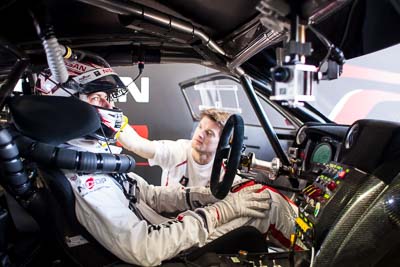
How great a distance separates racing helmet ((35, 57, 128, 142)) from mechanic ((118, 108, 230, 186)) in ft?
3.24

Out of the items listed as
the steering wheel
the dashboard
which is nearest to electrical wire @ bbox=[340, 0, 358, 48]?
the dashboard

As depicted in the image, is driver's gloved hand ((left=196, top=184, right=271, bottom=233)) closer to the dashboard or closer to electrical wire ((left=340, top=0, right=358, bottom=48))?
the dashboard

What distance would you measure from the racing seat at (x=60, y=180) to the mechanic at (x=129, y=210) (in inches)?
1.6

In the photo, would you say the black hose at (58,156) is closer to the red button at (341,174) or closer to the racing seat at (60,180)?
the racing seat at (60,180)

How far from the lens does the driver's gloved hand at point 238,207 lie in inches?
57.9

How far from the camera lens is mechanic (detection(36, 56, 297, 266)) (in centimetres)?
125

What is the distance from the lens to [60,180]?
1.26 meters

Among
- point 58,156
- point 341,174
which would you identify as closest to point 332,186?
point 341,174

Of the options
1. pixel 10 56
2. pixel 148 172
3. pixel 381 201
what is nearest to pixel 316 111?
pixel 381 201

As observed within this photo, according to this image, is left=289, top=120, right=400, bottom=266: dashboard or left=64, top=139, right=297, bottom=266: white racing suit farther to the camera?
left=64, top=139, right=297, bottom=266: white racing suit

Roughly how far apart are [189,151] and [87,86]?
1.26 m

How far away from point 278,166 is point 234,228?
→ 1.17ft


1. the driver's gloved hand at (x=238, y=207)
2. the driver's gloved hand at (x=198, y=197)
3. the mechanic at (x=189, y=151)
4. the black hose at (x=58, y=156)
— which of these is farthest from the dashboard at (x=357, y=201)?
the mechanic at (x=189, y=151)

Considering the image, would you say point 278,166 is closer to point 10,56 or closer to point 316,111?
point 316,111
